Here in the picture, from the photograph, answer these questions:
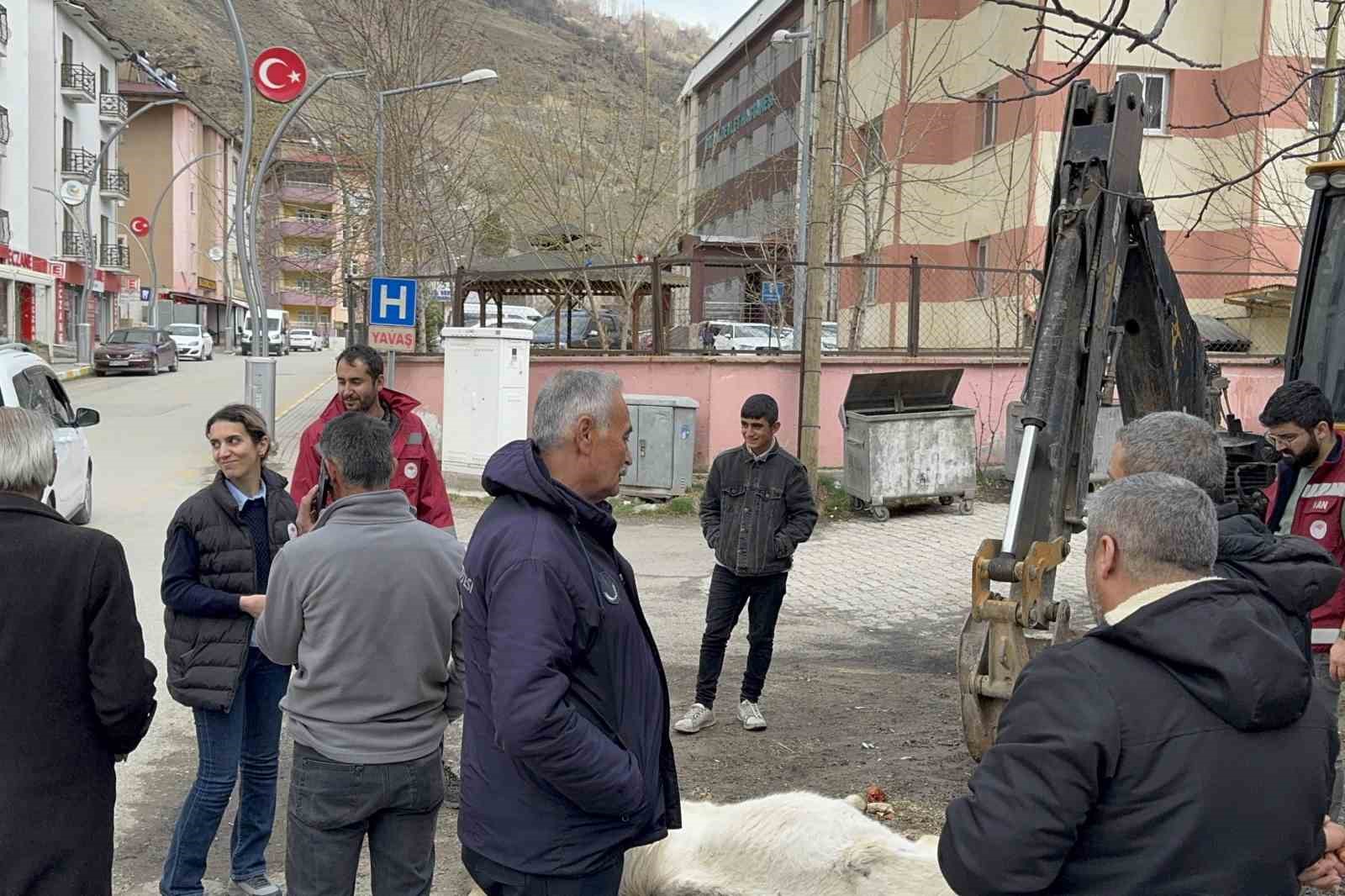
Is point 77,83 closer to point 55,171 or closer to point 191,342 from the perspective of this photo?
point 55,171

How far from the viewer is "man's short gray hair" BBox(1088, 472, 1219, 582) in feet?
6.95

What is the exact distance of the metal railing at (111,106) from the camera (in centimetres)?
5481

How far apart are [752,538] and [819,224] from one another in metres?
7.46

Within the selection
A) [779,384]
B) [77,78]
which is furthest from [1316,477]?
[77,78]

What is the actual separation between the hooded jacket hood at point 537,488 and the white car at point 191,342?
49.3 meters

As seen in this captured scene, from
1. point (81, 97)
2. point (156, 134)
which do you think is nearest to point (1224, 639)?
point (81, 97)

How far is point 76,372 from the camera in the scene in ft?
122

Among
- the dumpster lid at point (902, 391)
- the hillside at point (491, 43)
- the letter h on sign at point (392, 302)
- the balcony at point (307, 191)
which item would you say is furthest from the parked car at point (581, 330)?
the dumpster lid at point (902, 391)

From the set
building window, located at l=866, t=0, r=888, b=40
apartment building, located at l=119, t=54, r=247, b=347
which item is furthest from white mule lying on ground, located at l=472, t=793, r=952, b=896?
apartment building, located at l=119, t=54, r=247, b=347

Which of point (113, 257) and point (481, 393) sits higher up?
point (113, 257)

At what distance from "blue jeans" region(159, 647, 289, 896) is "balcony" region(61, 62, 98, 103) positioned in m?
52.4

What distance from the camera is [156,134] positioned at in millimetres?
65250

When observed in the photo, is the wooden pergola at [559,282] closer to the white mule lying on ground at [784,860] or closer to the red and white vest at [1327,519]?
the red and white vest at [1327,519]

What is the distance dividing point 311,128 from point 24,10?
26.6 metres
